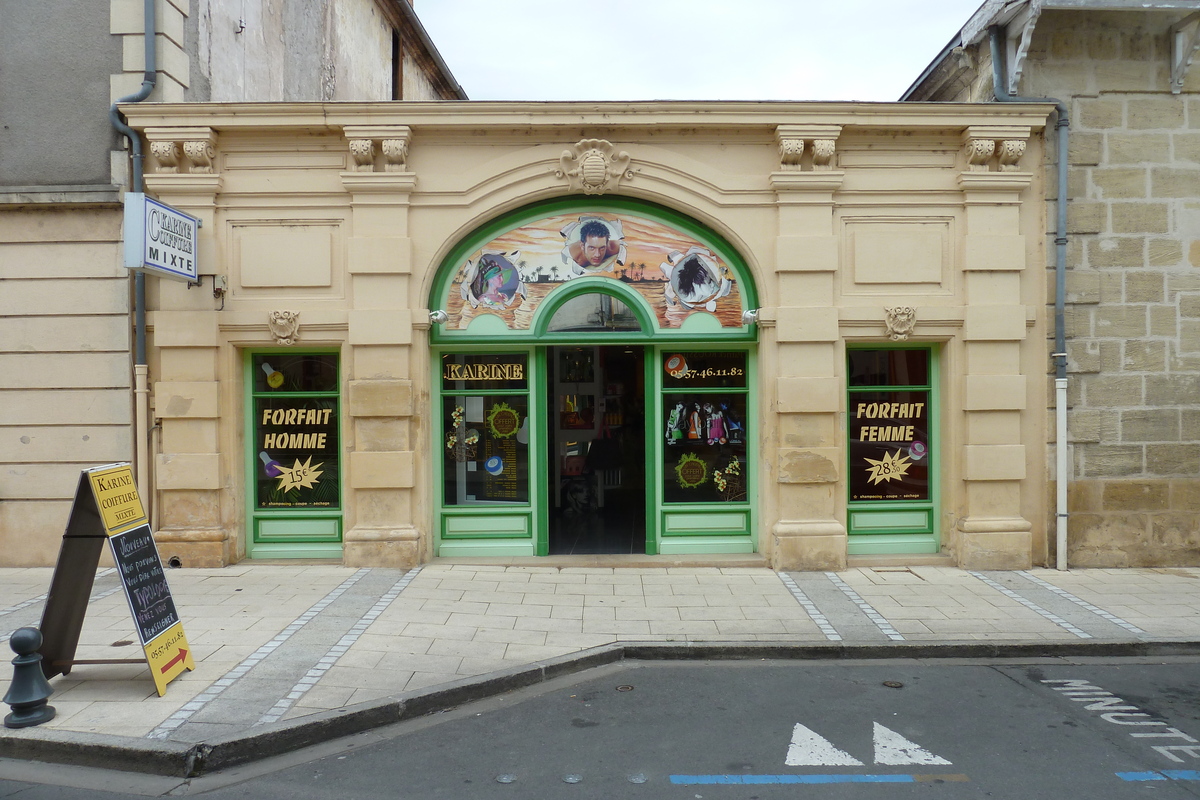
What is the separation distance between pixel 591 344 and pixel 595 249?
3.52 ft

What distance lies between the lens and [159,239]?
778 cm

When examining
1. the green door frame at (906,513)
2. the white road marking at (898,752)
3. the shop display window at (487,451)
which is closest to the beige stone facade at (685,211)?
the green door frame at (906,513)

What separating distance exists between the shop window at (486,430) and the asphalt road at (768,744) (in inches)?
142

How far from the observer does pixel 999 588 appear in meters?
8.02

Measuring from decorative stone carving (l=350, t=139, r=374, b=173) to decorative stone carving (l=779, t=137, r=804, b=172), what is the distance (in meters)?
4.40

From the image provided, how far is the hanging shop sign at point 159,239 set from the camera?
748cm

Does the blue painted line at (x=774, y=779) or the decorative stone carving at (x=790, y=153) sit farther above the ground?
the decorative stone carving at (x=790, y=153)

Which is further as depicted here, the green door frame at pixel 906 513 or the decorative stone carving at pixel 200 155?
the green door frame at pixel 906 513

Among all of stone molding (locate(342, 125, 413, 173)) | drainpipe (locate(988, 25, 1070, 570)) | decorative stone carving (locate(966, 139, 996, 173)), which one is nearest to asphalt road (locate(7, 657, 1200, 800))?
drainpipe (locate(988, 25, 1070, 570))

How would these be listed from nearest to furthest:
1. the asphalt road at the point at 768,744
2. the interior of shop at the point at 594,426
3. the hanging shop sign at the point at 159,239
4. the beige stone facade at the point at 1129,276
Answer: the asphalt road at the point at 768,744 → the hanging shop sign at the point at 159,239 → the beige stone facade at the point at 1129,276 → the interior of shop at the point at 594,426

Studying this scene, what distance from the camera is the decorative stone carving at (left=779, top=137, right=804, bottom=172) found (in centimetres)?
862

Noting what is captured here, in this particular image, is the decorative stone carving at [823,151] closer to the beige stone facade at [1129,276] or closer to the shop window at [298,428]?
the beige stone facade at [1129,276]

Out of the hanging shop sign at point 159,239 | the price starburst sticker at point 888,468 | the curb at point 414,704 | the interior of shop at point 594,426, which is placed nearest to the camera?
the curb at point 414,704

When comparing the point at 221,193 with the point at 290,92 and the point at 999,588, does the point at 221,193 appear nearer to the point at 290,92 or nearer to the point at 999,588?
the point at 290,92
